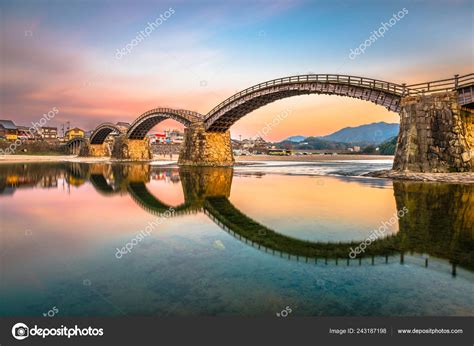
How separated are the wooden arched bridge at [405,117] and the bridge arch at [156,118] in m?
2.52

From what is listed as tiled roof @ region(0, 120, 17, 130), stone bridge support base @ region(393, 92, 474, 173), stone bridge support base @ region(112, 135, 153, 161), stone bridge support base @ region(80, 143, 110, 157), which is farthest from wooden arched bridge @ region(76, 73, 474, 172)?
tiled roof @ region(0, 120, 17, 130)

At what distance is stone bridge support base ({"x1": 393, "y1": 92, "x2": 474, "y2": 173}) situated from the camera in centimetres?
2261

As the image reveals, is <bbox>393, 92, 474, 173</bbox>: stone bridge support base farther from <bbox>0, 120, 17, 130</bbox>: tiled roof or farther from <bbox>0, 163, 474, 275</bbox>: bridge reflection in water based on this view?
<bbox>0, 120, 17, 130</bbox>: tiled roof

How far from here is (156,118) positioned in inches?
2554

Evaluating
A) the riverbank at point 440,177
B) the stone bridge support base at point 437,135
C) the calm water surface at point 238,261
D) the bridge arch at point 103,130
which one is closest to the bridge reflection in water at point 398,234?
the calm water surface at point 238,261

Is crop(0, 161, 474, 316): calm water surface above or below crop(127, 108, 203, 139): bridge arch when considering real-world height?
below

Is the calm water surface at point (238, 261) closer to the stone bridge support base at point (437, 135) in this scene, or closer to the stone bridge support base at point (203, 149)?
the stone bridge support base at point (437, 135)

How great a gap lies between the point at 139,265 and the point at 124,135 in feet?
239

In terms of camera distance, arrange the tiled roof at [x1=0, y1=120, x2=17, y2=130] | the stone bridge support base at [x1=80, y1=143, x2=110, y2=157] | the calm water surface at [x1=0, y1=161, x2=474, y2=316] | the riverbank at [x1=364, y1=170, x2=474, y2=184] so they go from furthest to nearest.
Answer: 1. the tiled roof at [x1=0, y1=120, x2=17, y2=130]
2. the stone bridge support base at [x1=80, y1=143, x2=110, y2=157]
3. the riverbank at [x1=364, y1=170, x2=474, y2=184]
4. the calm water surface at [x1=0, y1=161, x2=474, y2=316]

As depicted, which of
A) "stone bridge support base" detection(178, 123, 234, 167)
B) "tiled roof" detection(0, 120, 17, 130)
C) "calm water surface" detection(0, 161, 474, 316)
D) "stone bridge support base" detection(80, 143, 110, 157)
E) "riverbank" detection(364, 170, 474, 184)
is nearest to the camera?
"calm water surface" detection(0, 161, 474, 316)

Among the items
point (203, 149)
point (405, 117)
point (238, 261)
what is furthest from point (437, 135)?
point (203, 149)

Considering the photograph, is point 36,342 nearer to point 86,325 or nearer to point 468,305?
point 86,325

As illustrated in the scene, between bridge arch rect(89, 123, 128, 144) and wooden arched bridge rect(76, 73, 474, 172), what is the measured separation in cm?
3449

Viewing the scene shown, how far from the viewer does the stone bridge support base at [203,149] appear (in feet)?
162
